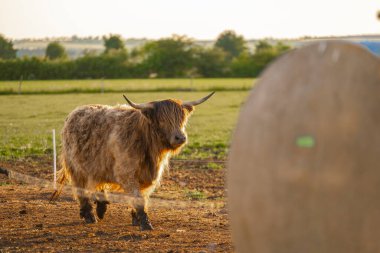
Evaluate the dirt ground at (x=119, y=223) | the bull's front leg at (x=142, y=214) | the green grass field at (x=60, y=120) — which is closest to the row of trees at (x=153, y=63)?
the green grass field at (x=60, y=120)

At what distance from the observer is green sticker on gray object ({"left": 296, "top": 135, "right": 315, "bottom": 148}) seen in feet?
14.2

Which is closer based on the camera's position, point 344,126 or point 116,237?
point 344,126

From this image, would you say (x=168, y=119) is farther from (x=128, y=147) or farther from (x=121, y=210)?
(x=121, y=210)

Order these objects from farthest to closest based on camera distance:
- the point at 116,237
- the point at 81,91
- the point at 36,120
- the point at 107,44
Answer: the point at 107,44
the point at 81,91
the point at 36,120
the point at 116,237

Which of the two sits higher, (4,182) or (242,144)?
(242,144)

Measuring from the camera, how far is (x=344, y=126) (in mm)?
4328

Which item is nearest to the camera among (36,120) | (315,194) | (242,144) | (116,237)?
(315,194)

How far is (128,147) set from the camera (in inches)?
431

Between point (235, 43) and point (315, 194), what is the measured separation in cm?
11967

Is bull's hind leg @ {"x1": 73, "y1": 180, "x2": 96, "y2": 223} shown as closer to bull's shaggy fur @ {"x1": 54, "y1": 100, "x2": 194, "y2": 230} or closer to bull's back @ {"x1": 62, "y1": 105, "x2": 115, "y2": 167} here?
bull's shaggy fur @ {"x1": 54, "y1": 100, "x2": 194, "y2": 230}

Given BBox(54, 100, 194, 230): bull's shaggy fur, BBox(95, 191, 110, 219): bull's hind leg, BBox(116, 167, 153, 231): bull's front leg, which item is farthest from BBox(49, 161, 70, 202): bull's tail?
BBox(116, 167, 153, 231): bull's front leg

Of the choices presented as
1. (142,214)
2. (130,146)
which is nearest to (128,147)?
(130,146)

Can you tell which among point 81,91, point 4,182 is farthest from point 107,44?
point 4,182

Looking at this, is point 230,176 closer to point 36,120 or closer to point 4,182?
point 4,182
